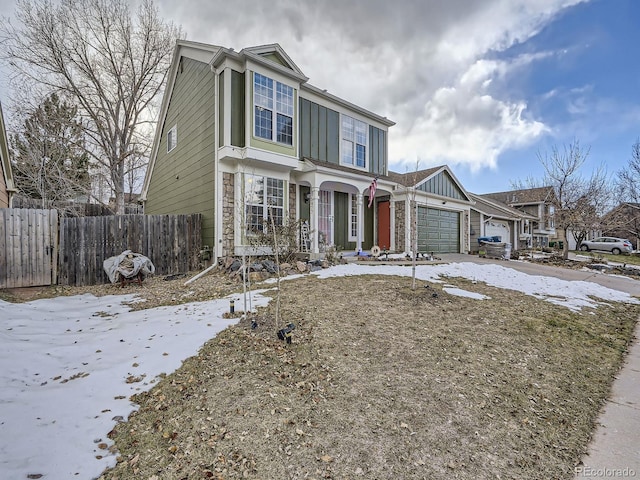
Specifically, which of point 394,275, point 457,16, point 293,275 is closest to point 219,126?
point 293,275

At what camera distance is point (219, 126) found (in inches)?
359

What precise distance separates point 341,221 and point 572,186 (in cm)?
1327

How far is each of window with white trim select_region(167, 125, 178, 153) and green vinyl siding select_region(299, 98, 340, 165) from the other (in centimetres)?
560

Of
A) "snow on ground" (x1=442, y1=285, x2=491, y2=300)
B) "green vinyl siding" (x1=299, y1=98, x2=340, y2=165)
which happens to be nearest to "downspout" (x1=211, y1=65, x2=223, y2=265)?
"green vinyl siding" (x1=299, y1=98, x2=340, y2=165)

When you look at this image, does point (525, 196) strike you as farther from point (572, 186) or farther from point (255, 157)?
point (255, 157)

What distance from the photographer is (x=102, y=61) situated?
597 inches

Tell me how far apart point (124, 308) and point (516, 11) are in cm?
1298

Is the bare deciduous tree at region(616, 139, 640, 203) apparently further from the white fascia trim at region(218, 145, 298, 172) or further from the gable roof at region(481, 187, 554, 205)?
the white fascia trim at region(218, 145, 298, 172)

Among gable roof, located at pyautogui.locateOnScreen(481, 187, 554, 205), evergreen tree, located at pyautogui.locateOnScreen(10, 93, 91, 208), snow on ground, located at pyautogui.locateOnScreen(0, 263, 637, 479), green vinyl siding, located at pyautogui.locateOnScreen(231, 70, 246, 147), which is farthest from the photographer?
gable roof, located at pyautogui.locateOnScreen(481, 187, 554, 205)

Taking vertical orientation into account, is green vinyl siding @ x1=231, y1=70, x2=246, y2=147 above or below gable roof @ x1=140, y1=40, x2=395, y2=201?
below

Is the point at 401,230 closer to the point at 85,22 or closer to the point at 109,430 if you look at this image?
the point at 109,430

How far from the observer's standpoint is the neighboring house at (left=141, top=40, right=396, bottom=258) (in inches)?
356

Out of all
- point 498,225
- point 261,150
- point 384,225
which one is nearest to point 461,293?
point 261,150

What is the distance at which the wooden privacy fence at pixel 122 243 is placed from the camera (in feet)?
25.6
